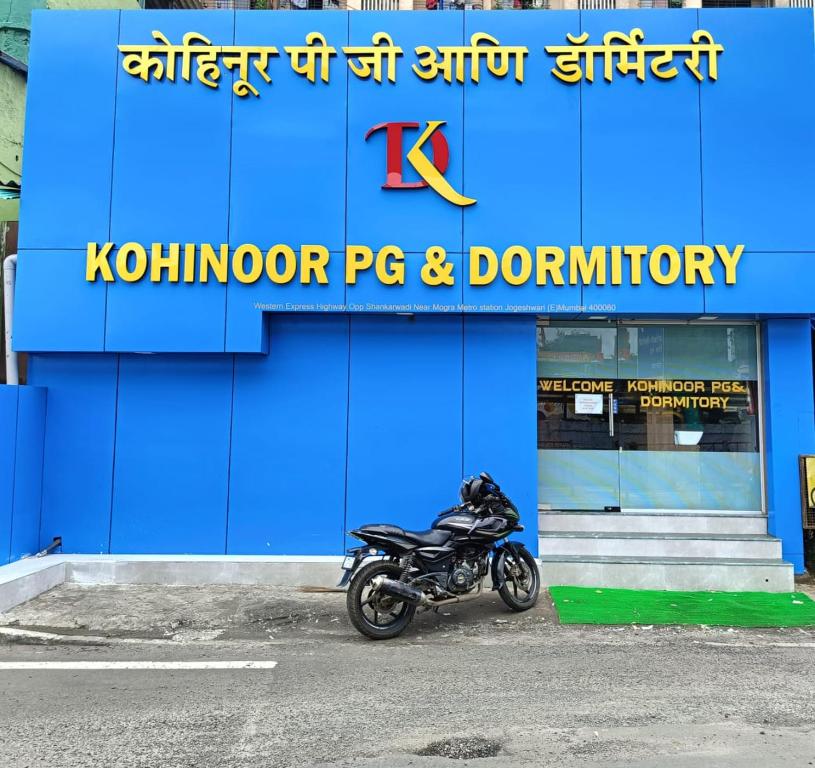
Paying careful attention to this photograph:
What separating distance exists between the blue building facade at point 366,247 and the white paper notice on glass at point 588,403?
2.83ft

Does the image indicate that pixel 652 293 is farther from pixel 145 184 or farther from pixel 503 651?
pixel 145 184

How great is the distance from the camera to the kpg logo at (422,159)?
26.6ft

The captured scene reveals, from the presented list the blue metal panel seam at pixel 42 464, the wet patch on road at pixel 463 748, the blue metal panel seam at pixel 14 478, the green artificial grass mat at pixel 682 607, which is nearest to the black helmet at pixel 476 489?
the green artificial grass mat at pixel 682 607

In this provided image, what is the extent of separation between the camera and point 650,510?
8.45 meters

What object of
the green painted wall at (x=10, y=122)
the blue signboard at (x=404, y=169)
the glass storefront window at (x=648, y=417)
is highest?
A: the green painted wall at (x=10, y=122)

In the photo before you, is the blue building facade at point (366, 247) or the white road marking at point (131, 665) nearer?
the white road marking at point (131, 665)

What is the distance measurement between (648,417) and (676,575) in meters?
2.15

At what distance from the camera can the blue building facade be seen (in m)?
7.95

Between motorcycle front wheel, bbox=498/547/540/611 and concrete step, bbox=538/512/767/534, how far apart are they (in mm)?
1465

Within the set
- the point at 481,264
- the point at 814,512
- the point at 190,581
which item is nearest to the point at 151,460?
the point at 190,581

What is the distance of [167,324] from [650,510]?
685 cm

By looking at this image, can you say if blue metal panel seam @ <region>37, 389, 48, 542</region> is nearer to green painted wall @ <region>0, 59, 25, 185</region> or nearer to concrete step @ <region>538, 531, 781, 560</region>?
green painted wall @ <region>0, 59, 25, 185</region>

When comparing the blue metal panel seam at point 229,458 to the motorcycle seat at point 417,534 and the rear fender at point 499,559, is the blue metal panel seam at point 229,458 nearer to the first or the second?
the motorcycle seat at point 417,534

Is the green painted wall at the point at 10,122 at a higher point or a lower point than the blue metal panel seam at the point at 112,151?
higher
